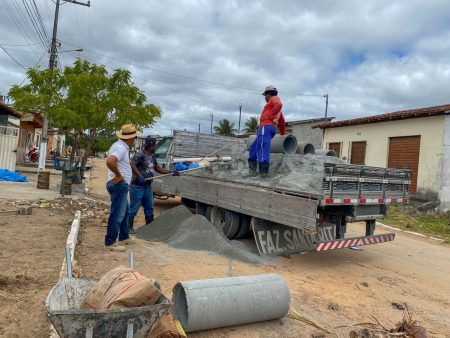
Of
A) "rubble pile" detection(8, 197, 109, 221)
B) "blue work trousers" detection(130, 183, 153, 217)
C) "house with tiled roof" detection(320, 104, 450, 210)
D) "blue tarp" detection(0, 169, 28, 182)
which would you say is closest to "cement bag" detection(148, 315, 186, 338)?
"blue work trousers" detection(130, 183, 153, 217)

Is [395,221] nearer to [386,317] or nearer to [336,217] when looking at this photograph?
[336,217]

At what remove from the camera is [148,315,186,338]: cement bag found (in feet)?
10.4

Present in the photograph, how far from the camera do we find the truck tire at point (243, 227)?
7.27 meters

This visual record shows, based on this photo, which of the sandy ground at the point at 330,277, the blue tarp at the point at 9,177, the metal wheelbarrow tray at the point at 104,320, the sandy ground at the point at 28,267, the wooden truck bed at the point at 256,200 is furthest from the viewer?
the blue tarp at the point at 9,177

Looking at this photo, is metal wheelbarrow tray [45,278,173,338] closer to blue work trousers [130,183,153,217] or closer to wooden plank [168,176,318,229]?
wooden plank [168,176,318,229]

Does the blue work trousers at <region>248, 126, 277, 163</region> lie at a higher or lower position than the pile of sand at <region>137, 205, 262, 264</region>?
higher

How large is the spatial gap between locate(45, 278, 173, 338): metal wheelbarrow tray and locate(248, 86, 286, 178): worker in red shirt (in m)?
4.01

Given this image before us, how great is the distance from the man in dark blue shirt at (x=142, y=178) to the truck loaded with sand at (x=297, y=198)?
3.23ft

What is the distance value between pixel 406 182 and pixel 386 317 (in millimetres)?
3462

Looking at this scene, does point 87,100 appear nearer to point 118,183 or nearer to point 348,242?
point 118,183

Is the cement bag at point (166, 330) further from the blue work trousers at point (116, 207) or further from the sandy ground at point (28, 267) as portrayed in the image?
the blue work trousers at point (116, 207)

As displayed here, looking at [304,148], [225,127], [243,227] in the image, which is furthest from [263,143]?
[225,127]

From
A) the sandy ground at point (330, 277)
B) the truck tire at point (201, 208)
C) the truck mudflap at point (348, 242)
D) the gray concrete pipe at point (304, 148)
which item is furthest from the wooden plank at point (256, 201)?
the gray concrete pipe at point (304, 148)

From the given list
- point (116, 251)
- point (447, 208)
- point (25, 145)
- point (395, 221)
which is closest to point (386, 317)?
Answer: point (116, 251)
